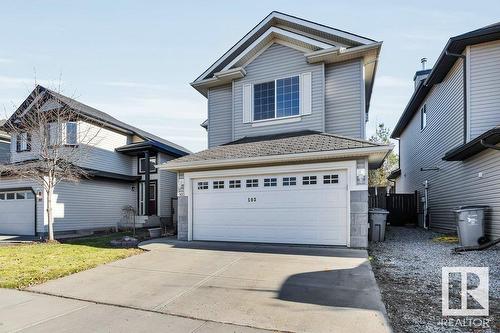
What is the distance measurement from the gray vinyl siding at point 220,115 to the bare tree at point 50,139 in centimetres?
599

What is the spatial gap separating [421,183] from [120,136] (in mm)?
17008

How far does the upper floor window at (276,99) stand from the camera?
1157cm

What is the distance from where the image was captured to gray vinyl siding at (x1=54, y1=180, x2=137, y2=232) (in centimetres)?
1437

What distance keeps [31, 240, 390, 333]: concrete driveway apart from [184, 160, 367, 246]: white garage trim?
5.91 feet

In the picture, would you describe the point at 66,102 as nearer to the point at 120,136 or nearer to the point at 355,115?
the point at 120,136

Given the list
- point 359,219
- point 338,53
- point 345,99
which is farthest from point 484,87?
point 359,219

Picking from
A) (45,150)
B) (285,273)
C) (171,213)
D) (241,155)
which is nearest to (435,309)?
(285,273)

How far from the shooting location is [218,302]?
462 centimetres

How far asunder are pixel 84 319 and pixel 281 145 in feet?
23.1

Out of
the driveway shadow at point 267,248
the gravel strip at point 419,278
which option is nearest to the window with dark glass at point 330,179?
the driveway shadow at point 267,248

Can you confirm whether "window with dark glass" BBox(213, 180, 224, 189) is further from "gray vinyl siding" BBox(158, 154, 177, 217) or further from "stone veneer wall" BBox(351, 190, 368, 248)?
"gray vinyl siding" BBox(158, 154, 177, 217)

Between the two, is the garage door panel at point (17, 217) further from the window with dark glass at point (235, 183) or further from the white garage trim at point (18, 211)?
the window with dark glass at point (235, 183)

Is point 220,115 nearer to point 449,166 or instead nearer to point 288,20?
point 288,20

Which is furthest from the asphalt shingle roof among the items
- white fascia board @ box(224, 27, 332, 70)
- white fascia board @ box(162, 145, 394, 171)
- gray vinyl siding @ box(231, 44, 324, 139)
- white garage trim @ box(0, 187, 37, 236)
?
white garage trim @ box(0, 187, 37, 236)
